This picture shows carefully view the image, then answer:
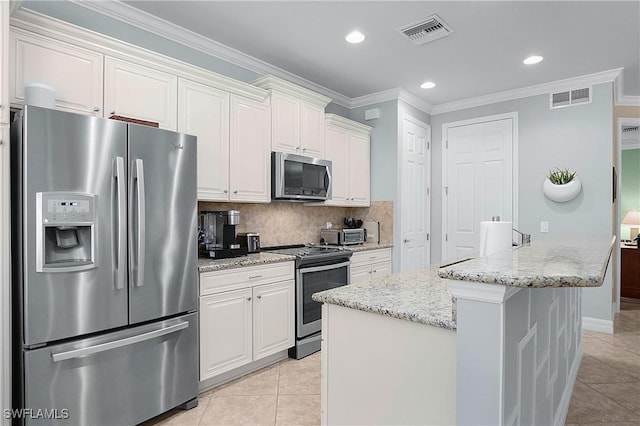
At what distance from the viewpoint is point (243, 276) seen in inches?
111

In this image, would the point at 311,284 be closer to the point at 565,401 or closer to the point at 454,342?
the point at 565,401

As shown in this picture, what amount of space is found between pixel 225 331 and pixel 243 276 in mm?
408

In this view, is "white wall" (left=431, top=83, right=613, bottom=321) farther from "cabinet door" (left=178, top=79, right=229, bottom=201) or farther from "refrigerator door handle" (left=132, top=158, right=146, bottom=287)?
"refrigerator door handle" (left=132, top=158, right=146, bottom=287)

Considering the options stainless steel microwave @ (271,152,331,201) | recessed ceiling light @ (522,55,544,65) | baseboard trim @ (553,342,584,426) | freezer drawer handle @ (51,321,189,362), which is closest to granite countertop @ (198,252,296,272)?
freezer drawer handle @ (51,321,189,362)

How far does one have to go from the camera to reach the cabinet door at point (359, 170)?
4.39m

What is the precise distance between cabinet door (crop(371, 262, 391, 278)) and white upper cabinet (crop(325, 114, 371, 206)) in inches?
29.9

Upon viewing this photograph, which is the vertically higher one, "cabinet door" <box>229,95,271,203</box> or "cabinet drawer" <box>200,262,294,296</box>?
"cabinet door" <box>229,95,271,203</box>

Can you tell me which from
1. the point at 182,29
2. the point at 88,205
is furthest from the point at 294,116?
the point at 88,205

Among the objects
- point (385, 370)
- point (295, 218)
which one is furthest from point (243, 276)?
point (385, 370)

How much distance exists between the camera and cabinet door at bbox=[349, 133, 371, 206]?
4.39m

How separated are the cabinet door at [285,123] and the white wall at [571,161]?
2.55m

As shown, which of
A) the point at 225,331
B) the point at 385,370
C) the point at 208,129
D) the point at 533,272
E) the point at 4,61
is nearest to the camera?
the point at 533,272

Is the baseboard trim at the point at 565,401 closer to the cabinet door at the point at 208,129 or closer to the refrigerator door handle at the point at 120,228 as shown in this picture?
the refrigerator door handle at the point at 120,228

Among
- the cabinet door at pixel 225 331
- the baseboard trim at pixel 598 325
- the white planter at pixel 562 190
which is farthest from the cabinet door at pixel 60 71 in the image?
the baseboard trim at pixel 598 325
